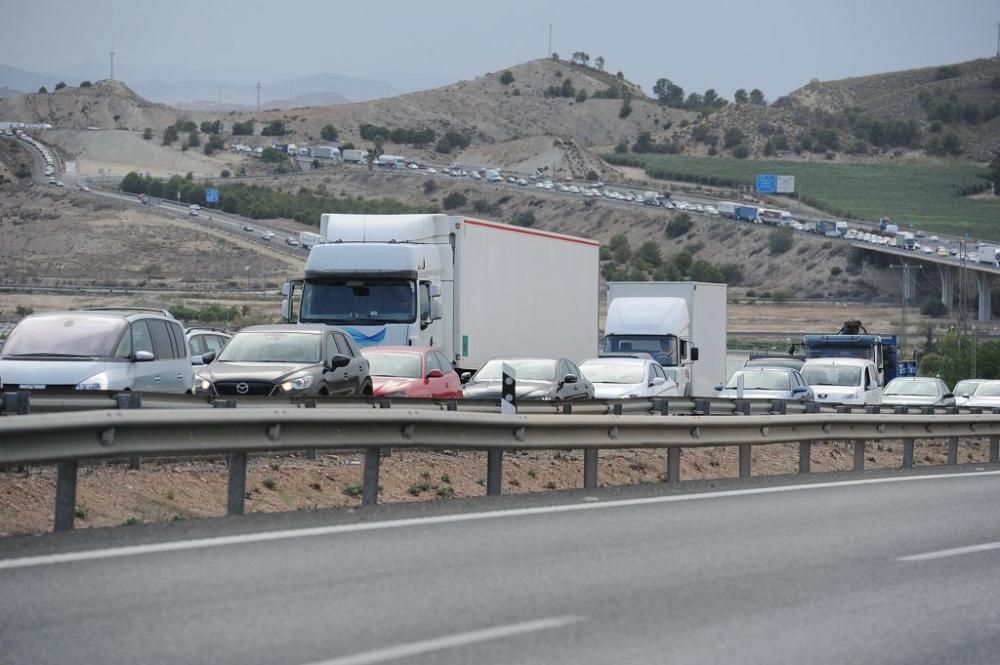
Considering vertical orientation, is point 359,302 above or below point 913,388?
above

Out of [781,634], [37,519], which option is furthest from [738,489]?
[781,634]

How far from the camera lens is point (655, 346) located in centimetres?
3869

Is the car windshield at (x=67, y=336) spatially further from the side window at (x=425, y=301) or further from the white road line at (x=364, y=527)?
the side window at (x=425, y=301)

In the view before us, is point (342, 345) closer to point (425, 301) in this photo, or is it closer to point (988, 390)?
point (425, 301)

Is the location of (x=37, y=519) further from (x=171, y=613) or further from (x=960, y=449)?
(x=960, y=449)

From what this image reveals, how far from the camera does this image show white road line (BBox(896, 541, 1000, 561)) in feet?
38.5

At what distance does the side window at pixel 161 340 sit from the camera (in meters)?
20.8

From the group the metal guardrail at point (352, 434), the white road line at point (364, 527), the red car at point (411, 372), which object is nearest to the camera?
the white road line at point (364, 527)

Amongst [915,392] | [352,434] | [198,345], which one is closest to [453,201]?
[915,392]

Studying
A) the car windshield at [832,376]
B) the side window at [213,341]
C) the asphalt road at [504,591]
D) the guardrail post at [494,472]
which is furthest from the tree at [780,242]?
the asphalt road at [504,591]

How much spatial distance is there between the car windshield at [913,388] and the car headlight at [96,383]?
27.3 meters

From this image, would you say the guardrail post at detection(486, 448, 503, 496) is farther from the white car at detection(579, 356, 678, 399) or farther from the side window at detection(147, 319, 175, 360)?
the white car at detection(579, 356, 678, 399)

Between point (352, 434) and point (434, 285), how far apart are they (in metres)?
16.5

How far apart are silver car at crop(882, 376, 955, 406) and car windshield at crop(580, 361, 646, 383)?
422 inches
